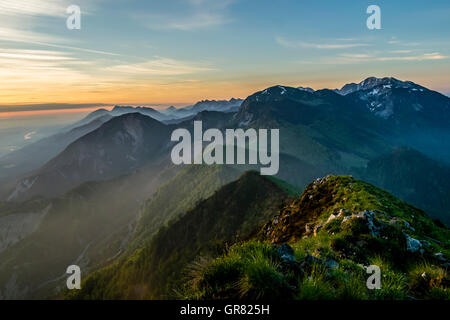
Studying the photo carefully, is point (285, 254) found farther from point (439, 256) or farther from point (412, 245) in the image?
point (439, 256)

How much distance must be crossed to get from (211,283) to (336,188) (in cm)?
2486

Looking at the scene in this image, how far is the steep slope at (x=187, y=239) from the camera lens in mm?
121125

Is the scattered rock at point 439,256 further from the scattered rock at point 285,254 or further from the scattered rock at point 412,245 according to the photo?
the scattered rock at point 285,254

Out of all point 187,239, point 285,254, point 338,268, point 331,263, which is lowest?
point 187,239

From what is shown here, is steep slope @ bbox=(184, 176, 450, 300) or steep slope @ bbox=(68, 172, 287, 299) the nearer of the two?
steep slope @ bbox=(184, 176, 450, 300)

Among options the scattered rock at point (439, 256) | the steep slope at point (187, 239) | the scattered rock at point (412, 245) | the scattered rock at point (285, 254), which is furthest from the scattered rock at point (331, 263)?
the steep slope at point (187, 239)

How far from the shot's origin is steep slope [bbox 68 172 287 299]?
121125 mm

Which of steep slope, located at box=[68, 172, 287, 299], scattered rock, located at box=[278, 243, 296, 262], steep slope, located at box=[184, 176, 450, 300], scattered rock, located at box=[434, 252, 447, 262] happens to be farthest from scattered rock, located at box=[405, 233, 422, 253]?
steep slope, located at box=[68, 172, 287, 299]

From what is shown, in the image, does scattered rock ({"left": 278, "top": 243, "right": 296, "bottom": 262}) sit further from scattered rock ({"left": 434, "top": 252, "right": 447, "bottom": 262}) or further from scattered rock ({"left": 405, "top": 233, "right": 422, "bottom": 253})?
scattered rock ({"left": 434, "top": 252, "right": 447, "bottom": 262})

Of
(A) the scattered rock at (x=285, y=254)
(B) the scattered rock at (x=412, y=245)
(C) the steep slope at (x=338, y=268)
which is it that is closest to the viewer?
(C) the steep slope at (x=338, y=268)

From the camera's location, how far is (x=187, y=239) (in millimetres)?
138750

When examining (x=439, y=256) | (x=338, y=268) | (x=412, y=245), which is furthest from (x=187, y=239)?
(x=338, y=268)

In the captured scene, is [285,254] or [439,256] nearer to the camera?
[285,254]

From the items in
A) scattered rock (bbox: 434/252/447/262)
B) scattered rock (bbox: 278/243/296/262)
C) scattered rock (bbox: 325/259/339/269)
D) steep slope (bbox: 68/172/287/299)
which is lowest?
steep slope (bbox: 68/172/287/299)
